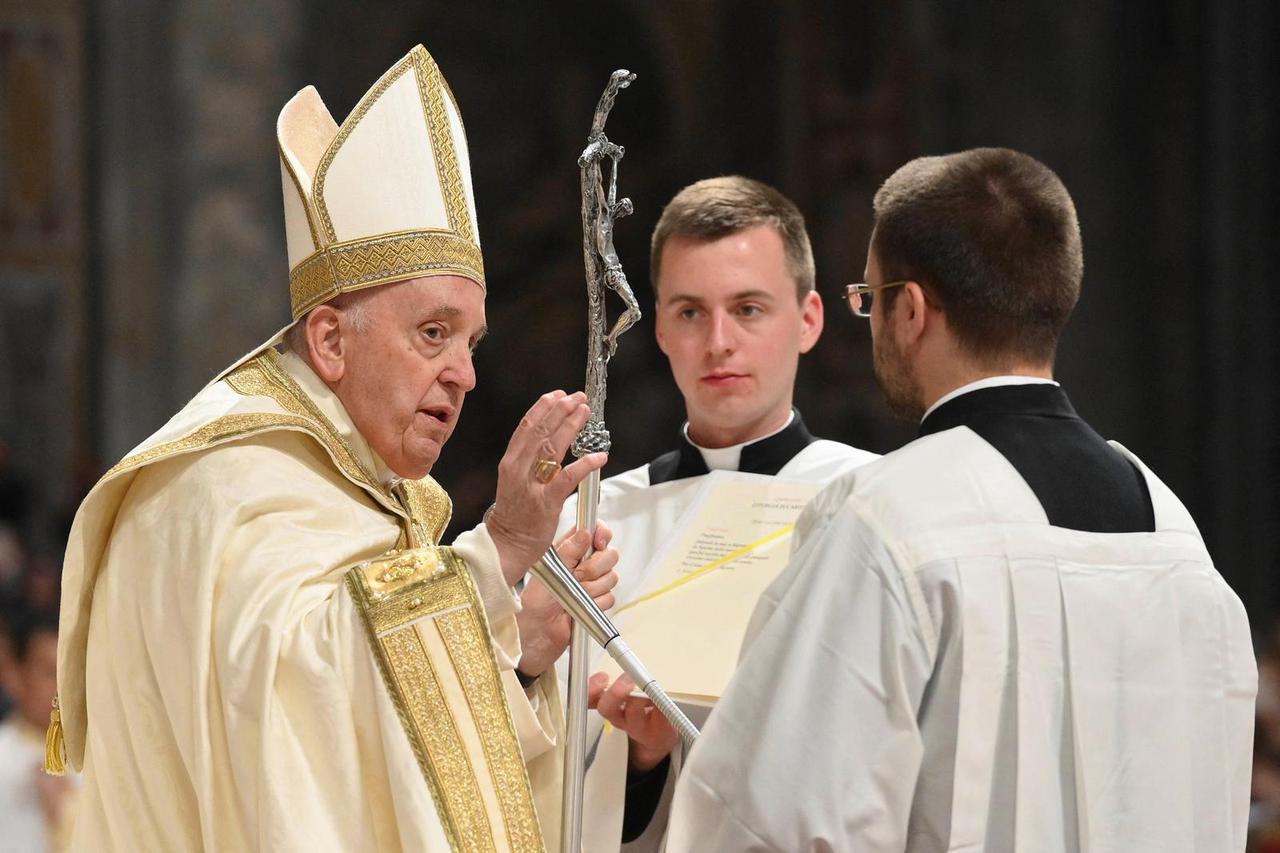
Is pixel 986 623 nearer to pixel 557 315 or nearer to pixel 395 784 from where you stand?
pixel 395 784

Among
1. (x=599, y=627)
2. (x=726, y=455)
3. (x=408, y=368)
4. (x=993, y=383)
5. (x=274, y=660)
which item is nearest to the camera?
(x=993, y=383)

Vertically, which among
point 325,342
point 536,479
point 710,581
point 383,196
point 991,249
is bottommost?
point 710,581

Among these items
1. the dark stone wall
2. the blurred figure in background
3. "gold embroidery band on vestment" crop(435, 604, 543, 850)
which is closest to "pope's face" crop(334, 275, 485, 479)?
"gold embroidery band on vestment" crop(435, 604, 543, 850)

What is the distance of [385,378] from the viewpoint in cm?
298

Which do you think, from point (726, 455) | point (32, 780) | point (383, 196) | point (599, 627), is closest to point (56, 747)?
point (599, 627)

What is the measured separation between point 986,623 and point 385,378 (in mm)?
1223

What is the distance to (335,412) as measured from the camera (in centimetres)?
300

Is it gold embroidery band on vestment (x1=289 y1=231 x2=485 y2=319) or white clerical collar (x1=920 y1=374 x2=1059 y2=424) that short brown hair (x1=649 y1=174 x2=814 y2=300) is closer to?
gold embroidery band on vestment (x1=289 y1=231 x2=485 y2=319)

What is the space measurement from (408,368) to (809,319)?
115 centimetres

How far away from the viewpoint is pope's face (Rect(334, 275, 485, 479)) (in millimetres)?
2988

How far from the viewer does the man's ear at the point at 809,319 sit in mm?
3748

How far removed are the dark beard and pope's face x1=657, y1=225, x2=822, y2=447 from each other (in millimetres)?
981

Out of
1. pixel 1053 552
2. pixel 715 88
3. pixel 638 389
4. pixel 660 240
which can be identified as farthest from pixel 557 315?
pixel 1053 552

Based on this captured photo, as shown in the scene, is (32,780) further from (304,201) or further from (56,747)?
(304,201)
